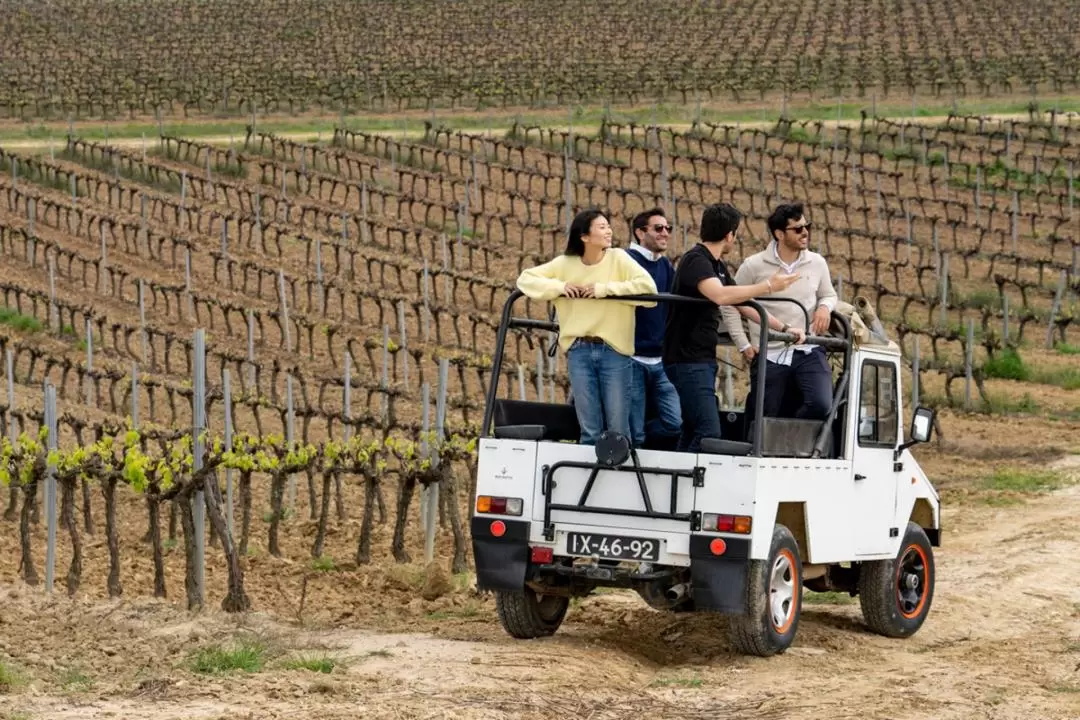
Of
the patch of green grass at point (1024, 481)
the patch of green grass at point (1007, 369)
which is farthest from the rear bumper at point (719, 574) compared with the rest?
the patch of green grass at point (1007, 369)

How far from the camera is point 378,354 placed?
2905 cm

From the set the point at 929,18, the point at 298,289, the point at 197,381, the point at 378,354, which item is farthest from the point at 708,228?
the point at 929,18

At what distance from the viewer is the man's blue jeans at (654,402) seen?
31.8 ft

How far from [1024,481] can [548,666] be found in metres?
11.7

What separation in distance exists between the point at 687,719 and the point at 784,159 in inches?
1567

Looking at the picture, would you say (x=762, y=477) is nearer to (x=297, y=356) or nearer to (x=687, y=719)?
(x=687, y=719)

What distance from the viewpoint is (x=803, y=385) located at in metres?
10.1

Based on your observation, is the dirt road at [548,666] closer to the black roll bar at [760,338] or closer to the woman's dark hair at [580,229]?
the black roll bar at [760,338]

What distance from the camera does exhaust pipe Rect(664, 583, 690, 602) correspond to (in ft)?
31.5

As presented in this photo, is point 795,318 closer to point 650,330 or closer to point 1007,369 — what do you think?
point 650,330

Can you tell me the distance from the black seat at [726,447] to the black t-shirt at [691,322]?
1.84 feet

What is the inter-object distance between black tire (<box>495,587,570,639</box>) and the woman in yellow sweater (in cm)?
110

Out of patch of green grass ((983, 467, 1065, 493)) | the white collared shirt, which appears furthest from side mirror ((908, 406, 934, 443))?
patch of green grass ((983, 467, 1065, 493))

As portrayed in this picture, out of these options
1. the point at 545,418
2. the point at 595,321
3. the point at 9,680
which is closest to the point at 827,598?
the point at 545,418
